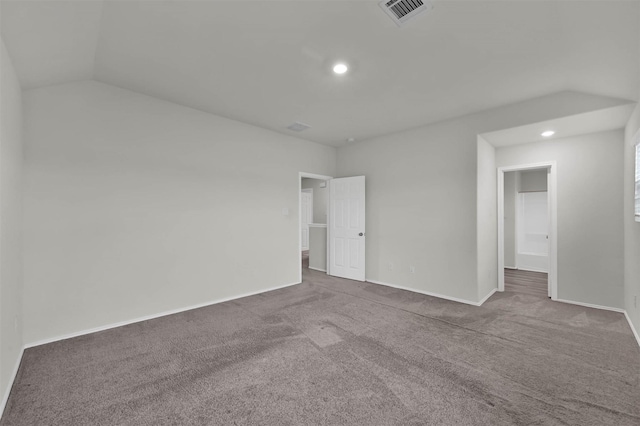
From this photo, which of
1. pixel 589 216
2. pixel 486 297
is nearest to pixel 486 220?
pixel 486 297

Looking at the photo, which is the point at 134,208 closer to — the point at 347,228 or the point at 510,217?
the point at 347,228

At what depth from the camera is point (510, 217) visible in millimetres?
6520

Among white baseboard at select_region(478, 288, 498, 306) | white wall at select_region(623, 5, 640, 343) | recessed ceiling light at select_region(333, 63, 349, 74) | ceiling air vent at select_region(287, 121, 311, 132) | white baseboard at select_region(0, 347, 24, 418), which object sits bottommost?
white baseboard at select_region(478, 288, 498, 306)

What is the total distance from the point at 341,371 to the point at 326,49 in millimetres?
2757

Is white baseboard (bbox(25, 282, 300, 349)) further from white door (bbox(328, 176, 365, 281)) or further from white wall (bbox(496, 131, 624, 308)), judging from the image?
→ white wall (bbox(496, 131, 624, 308))

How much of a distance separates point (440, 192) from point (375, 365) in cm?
294

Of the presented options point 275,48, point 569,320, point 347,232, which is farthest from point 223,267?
point 569,320

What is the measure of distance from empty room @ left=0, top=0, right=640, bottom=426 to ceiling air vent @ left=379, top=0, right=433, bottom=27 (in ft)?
0.07

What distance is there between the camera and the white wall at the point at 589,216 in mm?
3766

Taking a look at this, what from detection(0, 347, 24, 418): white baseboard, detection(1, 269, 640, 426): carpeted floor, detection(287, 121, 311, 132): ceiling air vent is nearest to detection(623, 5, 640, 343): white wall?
detection(1, 269, 640, 426): carpeted floor

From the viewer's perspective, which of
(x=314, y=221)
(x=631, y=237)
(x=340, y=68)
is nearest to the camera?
(x=340, y=68)

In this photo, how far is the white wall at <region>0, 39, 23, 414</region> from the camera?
1978 mm

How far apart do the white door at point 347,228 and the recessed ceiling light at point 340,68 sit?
2.67m

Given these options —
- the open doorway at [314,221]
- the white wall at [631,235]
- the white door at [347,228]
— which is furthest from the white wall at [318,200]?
the white wall at [631,235]
